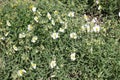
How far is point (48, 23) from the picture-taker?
3.77 m

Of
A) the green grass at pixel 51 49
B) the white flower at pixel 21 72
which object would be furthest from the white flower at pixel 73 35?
the white flower at pixel 21 72

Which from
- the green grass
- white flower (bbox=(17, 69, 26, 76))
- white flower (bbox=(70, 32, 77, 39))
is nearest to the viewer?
white flower (bbox=(17, 69, 26, 76))

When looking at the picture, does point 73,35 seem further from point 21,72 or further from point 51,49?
point 21,72

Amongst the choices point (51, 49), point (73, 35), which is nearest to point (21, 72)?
point (51, 49)

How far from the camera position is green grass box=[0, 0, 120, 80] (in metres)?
3.51

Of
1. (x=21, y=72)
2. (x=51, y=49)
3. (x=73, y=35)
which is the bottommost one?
(x=21, y=72)

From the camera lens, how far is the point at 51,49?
11.9ft

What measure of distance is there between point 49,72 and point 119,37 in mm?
1131

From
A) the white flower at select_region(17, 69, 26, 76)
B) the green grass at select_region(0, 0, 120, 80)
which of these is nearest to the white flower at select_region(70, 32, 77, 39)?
the green grass at select_region(0, 0, 120, 80)

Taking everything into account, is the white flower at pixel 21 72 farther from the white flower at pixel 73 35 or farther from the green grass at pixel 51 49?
the white flower at pixel 73 35

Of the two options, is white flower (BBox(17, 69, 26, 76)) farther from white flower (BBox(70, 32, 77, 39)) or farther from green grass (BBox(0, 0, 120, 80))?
white flower (BBox(70, 32, 77, 39))

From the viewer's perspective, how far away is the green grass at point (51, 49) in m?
3.51

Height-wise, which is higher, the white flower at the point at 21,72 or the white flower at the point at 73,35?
the white flower at the point at 73,35

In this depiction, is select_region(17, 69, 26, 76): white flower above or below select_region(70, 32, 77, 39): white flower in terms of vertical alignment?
below
